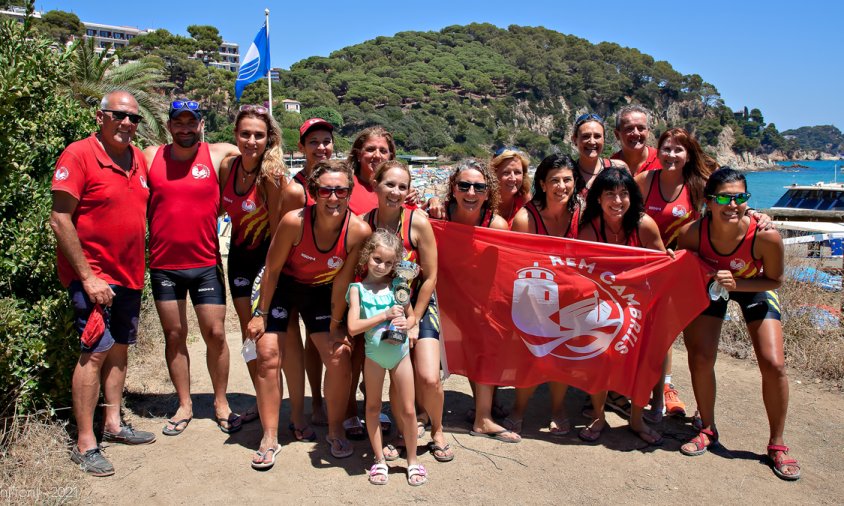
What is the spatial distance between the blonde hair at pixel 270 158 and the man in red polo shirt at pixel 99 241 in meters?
0.83

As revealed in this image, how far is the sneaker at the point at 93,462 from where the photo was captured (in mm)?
4383

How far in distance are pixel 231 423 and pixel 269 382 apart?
0.90 meters

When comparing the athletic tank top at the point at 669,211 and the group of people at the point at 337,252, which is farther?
the athletic tank top at the point at 669,211

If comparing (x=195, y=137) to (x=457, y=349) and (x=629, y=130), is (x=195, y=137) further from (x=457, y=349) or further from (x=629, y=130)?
(x=629, y=130)

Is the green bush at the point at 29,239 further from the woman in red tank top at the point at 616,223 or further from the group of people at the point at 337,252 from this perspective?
the woman in red tank top at the point at 616,223

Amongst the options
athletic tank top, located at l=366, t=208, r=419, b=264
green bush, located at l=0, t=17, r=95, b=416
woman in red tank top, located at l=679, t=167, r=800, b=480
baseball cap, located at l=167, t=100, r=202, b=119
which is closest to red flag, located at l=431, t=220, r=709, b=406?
woman in red tank top, located at l=679, t=167, r=800, b=480

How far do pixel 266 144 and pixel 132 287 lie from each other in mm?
1525

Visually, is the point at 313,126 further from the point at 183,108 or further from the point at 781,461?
the point at 781,461

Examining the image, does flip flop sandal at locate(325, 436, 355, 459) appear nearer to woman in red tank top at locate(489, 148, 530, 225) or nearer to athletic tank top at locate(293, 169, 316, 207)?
athletic tank top at locate(293, 169, 316, 207)

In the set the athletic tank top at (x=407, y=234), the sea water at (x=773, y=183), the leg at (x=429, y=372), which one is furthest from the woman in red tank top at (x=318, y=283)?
the sea water at (x=773, y=183)

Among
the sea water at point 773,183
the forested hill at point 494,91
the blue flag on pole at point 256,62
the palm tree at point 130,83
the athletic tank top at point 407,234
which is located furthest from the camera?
the forested hill at point 494,91

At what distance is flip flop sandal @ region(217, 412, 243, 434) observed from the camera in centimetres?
519

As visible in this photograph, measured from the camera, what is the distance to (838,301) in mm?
8148

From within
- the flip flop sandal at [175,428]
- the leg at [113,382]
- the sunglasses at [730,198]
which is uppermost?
the sunglasses at [730,198]
